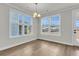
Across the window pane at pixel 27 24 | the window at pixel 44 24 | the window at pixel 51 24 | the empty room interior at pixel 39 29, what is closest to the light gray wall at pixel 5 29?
the empty room interior at pixel 39 29

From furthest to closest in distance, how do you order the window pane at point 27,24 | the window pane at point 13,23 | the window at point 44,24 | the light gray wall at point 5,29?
the window at point 44,24, the window pane at point 27,24, the window pane at point 13,23, the light gray wall at point 5,29

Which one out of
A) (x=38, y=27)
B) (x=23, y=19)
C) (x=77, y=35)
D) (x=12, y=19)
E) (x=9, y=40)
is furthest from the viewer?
(x=38, y=27)

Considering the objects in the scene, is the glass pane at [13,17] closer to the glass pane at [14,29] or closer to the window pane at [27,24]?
the glass pane at [14,29]

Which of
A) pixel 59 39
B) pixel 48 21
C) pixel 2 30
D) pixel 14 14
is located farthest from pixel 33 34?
pixel 2 30

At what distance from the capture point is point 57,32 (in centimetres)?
559

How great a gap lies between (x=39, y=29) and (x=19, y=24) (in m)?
2.27

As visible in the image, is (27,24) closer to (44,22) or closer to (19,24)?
(19,24)

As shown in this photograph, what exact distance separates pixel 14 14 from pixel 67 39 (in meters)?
3.12

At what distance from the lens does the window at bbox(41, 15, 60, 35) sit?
18.4 ft

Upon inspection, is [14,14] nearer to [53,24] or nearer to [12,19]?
[12,19]

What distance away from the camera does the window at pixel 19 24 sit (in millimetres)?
4270

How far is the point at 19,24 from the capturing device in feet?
16.2

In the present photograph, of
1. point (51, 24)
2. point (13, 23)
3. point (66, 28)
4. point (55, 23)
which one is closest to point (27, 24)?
point (13, 23)

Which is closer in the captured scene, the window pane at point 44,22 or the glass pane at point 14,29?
the glass pane at point 14,29
